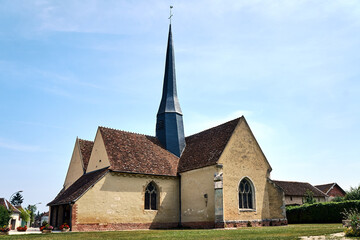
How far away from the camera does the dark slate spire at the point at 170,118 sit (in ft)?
101

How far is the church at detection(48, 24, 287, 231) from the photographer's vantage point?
23.4 m

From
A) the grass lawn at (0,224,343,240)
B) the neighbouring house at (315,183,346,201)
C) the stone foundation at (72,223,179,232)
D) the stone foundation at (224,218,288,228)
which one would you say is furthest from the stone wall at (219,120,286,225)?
the neighbouring house at (315,183,346,201)

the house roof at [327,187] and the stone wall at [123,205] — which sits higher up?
the house roof at [327,187]

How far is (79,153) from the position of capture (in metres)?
30.8

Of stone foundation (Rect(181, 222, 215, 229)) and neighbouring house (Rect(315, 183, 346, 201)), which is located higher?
neighbouring house (Rect(315, 183, 346, 201))

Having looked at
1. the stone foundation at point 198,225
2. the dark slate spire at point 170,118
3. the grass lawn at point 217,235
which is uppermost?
the dark slate spire at point 170,118

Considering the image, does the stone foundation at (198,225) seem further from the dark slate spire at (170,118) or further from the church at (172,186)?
the dark slate spire at (170,118)

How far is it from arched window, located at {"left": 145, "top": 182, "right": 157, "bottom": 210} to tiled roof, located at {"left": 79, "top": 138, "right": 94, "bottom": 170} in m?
7.14

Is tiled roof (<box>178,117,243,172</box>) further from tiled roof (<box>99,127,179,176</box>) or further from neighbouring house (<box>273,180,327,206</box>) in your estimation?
neighbouring house (<box>273,180,327,206</box>)

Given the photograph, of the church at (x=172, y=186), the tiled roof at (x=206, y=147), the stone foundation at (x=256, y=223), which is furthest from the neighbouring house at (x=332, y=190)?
the tiled roof at (x=206, y=147)

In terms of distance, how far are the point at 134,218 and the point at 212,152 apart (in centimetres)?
822

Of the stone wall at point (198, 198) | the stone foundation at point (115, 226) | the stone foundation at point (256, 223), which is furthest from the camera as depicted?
the stone wall at point (198, 198)

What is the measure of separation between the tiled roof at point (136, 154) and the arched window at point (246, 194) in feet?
19.7

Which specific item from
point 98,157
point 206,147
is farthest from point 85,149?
point 206,147
